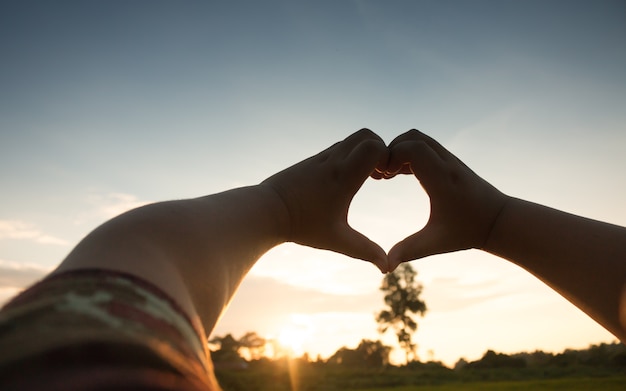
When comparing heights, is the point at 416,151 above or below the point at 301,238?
above

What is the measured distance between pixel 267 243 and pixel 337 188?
2.20 feet

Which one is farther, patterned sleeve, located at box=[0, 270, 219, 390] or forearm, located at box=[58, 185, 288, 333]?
forearm, located at box=[58, 185, 288, 333]

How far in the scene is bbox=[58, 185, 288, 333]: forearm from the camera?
623 millimetres

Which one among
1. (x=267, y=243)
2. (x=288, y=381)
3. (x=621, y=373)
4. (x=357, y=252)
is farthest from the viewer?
(x=621, y=373)

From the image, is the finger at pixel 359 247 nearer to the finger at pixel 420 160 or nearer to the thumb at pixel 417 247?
the thumb at pixel 417 247

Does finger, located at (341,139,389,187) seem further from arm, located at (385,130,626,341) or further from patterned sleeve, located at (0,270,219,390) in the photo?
patterned sleeve, located at (0,270,219,390)

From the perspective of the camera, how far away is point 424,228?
80.7 inches

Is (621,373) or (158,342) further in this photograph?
(621,373)

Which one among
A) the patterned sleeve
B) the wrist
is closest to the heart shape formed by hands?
the wrist

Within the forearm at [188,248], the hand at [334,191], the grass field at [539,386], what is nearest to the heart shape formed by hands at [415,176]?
the hand at [334,191]

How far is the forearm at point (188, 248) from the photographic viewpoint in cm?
62

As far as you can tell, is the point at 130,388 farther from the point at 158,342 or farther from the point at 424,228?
the point at 424,228

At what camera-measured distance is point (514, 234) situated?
165cm

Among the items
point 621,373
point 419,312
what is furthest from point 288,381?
point 621,373
